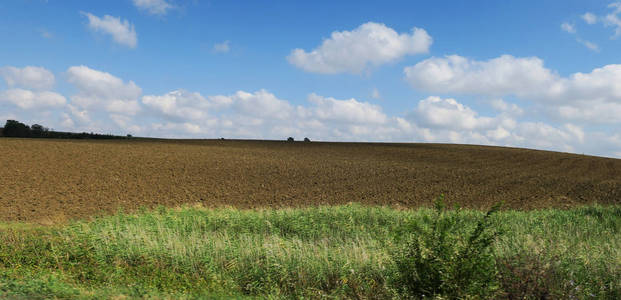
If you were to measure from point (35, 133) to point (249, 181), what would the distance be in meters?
55.5

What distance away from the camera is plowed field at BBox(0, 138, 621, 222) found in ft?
68.8

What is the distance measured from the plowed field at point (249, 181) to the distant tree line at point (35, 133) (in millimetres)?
27384

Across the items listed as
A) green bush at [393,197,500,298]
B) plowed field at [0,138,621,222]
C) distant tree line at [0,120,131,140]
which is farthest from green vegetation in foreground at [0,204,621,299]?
distant tree line at [0,120,131,140]

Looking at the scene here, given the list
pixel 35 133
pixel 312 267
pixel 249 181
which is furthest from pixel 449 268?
pixel 35 133

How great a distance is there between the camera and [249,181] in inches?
1055

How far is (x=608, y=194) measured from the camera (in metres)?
25.1

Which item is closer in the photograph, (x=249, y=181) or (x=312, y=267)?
(x=312, y=267)

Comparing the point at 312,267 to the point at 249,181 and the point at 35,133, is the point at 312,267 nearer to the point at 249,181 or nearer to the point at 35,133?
the point at 249,181

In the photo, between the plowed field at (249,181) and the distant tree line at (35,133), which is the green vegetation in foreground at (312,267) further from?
the distant tree line at (35,133)

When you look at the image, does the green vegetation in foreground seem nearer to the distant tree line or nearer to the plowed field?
the plowed field

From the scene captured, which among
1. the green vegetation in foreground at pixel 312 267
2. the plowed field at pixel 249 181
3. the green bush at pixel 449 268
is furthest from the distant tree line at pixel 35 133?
the green bush at pixel 449 268

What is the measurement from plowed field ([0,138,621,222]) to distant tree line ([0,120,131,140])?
27384mm

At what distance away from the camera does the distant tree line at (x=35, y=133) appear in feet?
207

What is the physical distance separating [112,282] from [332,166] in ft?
86.5
